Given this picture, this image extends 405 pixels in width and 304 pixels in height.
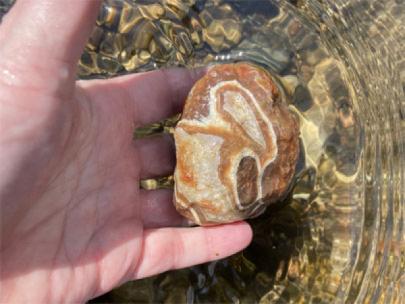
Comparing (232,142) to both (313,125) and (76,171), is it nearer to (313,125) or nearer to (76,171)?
(76,171)

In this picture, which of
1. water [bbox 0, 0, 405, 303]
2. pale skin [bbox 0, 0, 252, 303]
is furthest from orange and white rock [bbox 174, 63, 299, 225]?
water [bbox 0, 0, 405, 303]

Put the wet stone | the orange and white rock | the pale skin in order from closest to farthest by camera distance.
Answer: the pale skin → the orange and white rock → the wet stone

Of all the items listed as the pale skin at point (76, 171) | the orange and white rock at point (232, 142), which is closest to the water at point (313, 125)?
the pale skin at point (76, 171)

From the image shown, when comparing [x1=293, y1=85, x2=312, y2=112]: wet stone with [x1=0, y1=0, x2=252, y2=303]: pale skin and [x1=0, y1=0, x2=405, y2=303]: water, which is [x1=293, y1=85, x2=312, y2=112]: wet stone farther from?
[x1=0, y1=0, x2=252, y2=303]: pale skin

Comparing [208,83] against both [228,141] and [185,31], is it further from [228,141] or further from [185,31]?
[185,31]

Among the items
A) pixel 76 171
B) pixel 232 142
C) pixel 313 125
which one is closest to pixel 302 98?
pixel 313 125

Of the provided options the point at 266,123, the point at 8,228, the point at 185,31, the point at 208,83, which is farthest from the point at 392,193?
the point at 8,228
